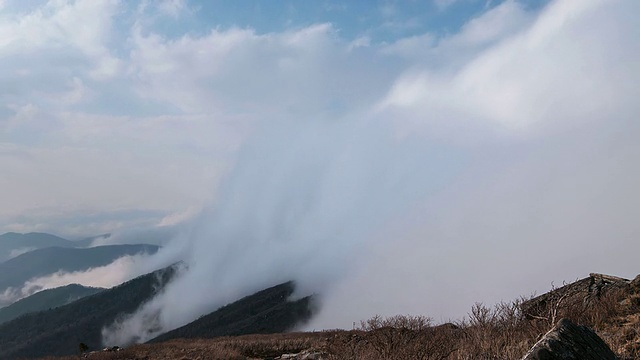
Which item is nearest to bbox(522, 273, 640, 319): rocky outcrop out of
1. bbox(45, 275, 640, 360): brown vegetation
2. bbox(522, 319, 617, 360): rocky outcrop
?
bbox(45, 275, 640, 360): brown vegetation

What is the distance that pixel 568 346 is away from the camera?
6418 millimetres

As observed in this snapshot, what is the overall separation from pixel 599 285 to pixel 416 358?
460 inches

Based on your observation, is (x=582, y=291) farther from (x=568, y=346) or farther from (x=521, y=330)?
(x=568, y=346)

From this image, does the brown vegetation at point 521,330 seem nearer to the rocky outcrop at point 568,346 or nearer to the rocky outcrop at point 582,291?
the rocky outcrop at point 582,291

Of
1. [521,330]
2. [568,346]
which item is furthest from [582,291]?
[568,346]

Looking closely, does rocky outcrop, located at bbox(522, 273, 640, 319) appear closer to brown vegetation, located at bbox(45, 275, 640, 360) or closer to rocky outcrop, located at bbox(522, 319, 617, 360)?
brown vegetation, located at bbox(45, 275, 640, 360)

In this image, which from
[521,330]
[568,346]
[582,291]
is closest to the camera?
[568,346]

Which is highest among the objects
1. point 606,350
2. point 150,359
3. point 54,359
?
point 54,359

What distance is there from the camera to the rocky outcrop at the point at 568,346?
622 cm

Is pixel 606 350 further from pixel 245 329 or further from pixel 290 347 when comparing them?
pixel 245 329

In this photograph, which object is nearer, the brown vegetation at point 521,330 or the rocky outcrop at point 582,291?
the brown vegetation at point 521,330

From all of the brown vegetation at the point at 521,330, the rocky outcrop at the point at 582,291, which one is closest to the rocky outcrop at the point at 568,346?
the brown vegetation at the point at 521,330

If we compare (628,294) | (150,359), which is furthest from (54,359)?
(628,294)

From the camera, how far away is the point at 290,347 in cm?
3719
